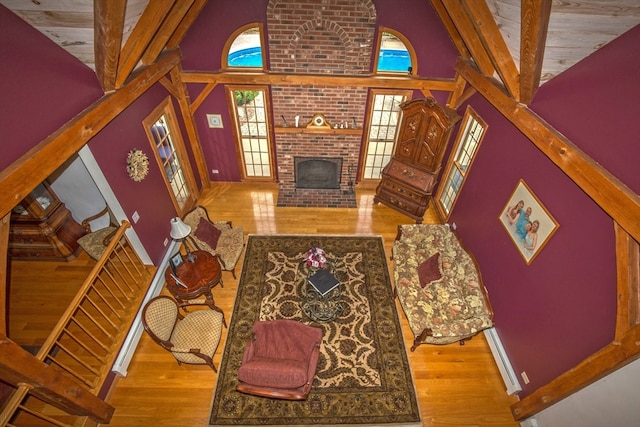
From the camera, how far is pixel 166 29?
4727mm

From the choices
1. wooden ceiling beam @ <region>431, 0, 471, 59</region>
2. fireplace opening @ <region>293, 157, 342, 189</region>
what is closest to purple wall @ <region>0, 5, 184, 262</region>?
fireplace opening @ <region>293, 157, 342, 189</region>

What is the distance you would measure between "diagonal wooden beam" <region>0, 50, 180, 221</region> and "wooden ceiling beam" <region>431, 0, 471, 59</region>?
488 centimetres

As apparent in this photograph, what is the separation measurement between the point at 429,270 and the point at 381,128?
348 centimetres

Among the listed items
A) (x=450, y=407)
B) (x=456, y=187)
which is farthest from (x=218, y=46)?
(x=450, y=407)

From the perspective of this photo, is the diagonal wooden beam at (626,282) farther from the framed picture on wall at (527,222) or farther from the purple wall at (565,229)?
the framed picture on wall at (527,222)

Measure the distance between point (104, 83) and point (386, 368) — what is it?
533cm

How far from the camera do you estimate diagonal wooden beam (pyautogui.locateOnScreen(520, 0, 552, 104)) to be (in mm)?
2797

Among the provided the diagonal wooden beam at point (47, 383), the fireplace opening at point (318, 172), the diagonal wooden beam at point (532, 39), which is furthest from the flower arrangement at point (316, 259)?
the diagonal wooden beam at point (532, 39)

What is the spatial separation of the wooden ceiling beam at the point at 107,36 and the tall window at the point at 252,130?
9.17 feet

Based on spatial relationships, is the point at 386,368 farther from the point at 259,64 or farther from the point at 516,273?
the point at 259,64

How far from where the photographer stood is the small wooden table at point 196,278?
14.8 feet

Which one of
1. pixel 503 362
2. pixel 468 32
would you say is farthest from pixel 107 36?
pixel 503 362

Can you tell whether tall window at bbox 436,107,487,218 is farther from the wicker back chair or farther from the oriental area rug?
the wicker back chair

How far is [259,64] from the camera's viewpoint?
6426mm
